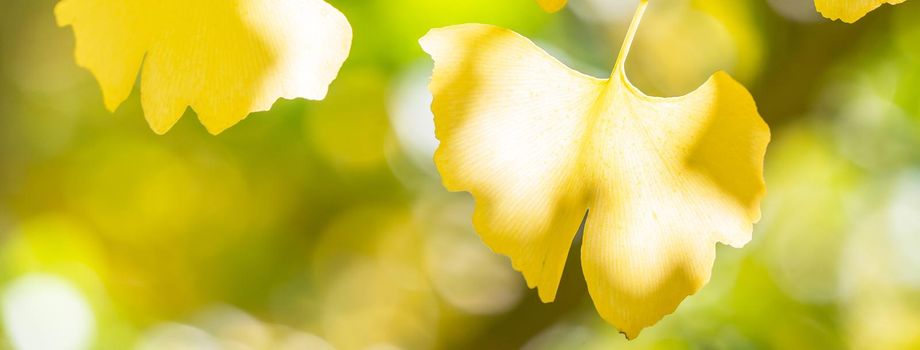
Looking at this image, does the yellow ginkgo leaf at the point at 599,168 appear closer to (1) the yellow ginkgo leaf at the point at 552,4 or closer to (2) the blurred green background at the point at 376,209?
(1) the yellow ginkgo leaf at the point at 552,4

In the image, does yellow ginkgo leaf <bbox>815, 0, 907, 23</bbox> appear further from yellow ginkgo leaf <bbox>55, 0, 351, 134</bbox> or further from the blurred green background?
the blurred green background

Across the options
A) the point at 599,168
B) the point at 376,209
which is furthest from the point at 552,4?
the point at 376,209

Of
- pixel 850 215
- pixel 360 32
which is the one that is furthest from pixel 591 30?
pixel 850 215

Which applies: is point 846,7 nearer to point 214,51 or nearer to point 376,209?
point 214,51

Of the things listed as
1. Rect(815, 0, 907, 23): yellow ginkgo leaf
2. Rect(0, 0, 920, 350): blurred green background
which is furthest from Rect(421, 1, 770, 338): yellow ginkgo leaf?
Rect(0, 0, 920, 350): blurred green background

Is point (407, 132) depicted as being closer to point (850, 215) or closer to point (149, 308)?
point (149, 308)
